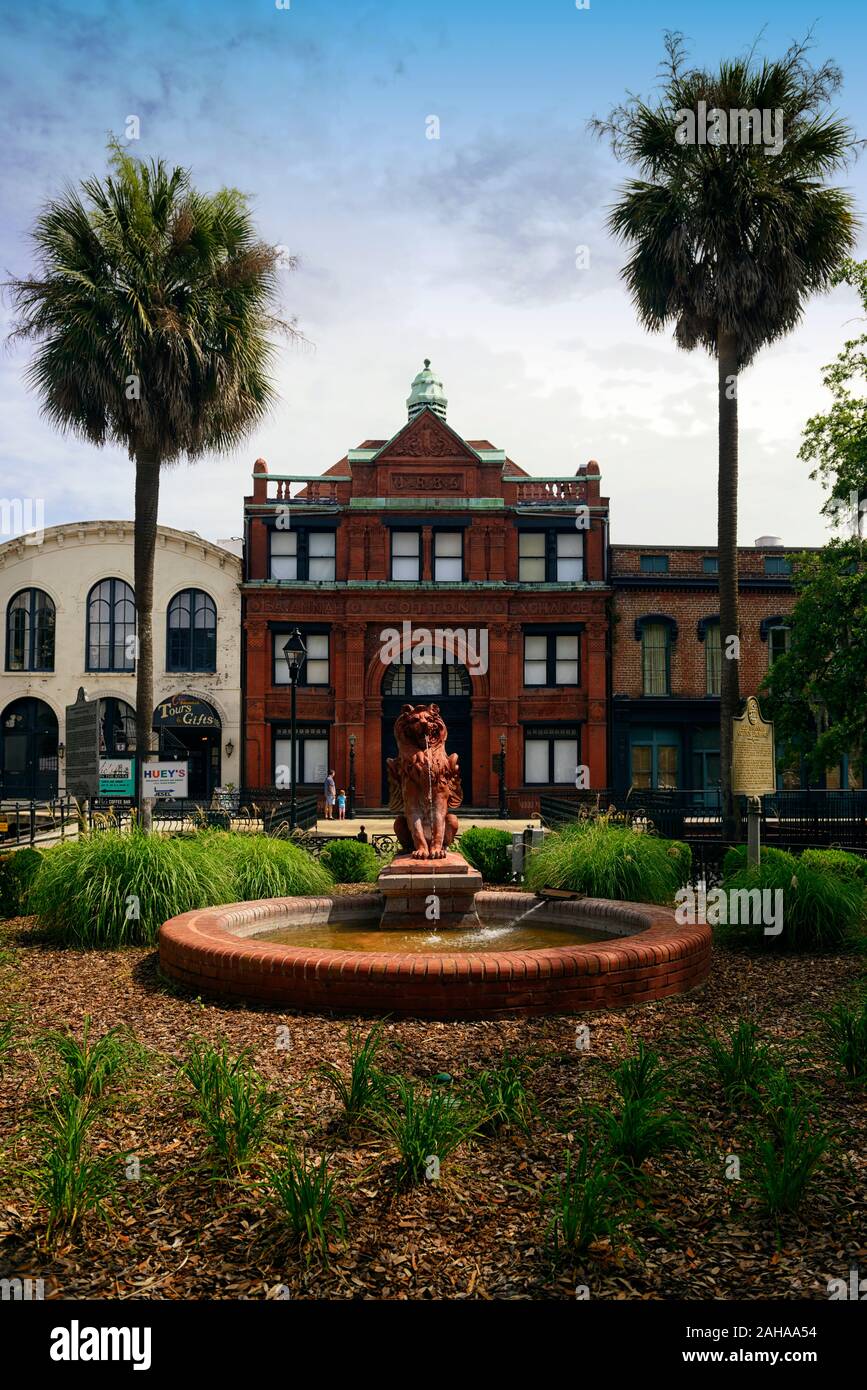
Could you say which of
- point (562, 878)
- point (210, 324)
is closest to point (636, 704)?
point (210, 324)

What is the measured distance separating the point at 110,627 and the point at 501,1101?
32.9 metres

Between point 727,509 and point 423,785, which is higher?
point 727,509

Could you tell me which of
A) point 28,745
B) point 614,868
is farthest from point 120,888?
point 28,745

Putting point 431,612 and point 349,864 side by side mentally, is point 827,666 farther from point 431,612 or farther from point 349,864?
point 431,612

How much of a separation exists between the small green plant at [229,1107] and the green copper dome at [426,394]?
35519mm

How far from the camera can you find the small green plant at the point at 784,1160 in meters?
3.89

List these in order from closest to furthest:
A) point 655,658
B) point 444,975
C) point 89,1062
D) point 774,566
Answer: point 89,1062
point 444,975
point 655,658
point 774,566

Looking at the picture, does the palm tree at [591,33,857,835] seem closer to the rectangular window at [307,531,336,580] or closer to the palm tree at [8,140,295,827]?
the palm tree at [8,140,295,827]

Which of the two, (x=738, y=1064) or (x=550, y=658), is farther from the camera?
(x=550, y=658)

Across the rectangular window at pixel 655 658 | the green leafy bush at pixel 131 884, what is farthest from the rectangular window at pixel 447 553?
the green leafy bush at pixel 131 884

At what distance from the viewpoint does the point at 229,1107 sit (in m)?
4.75

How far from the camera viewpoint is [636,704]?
3369 centimetres

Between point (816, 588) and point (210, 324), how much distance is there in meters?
14.5

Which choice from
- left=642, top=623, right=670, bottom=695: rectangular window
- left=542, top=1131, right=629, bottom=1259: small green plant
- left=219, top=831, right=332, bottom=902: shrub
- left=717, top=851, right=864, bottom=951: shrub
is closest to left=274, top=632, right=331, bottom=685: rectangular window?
left=642, top=623, right=670, bottom=695: rectangular window
